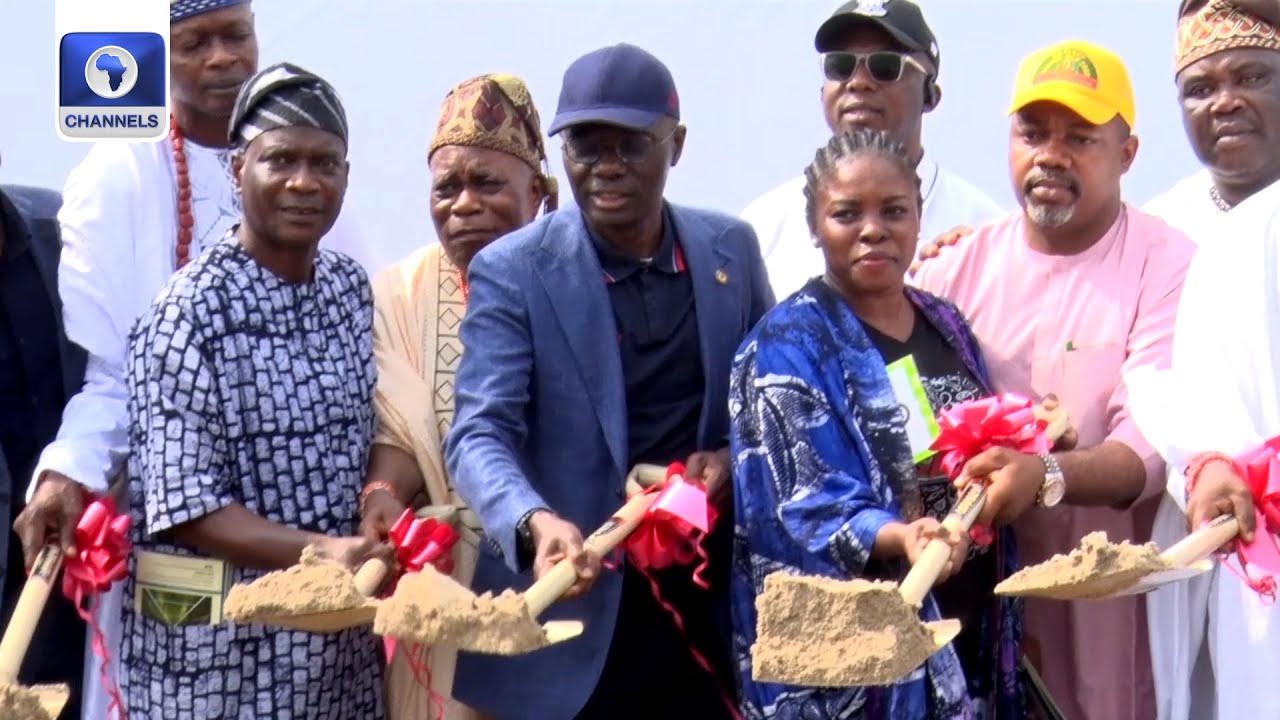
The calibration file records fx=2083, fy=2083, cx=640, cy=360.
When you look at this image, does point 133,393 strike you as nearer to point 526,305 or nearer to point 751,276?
point 526,305

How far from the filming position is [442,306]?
4625 millimetres

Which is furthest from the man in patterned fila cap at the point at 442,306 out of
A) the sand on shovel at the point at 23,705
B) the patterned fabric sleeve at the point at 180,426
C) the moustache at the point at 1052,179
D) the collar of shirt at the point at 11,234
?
the moustache at the point at 1052,179

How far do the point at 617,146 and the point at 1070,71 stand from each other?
A: 1034 millimetres

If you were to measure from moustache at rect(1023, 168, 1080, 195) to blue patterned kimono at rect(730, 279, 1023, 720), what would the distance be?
0.61m

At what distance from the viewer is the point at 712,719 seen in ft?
14.0

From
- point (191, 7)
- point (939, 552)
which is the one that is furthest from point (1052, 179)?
point (191, 7)

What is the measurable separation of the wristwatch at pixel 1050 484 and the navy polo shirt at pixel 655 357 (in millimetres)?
700

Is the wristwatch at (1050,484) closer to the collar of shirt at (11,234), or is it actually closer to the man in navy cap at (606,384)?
the man in navy cap at (606,384)

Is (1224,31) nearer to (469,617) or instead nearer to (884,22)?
(884,22)

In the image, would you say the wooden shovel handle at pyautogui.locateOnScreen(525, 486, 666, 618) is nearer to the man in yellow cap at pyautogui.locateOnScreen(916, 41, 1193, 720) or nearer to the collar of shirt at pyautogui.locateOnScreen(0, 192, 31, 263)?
the man in yellow cap at pyautogui.locateOnScreen(916, 41, 1193, 720)

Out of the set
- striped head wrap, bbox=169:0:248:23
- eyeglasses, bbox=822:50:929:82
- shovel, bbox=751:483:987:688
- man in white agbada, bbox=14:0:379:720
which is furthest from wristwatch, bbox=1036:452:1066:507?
striped head wrap, bbox=169:0:248:23

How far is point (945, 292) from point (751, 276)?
0.50 m

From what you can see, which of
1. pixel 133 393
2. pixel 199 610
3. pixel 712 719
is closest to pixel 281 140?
pixel 133 393

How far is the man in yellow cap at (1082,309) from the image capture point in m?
4.40
